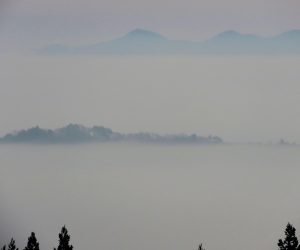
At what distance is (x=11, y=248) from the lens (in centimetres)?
16500

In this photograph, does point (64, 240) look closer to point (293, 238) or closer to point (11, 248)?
point (11, 248)

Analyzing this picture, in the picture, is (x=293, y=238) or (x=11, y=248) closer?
(x=293, y=238)

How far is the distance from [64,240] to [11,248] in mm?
9197

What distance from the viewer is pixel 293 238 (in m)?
150

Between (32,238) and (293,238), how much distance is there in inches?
1494

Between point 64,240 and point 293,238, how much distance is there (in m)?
33.8

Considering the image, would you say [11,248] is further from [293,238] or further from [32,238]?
[293,238]

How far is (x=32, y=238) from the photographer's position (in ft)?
527

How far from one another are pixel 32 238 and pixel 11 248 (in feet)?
20.0

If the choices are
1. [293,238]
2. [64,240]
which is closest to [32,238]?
[64,240]

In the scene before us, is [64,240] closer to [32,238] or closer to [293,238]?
[32,238]

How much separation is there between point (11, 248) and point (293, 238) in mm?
42882

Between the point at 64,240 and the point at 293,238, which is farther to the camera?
the point at 64,240
